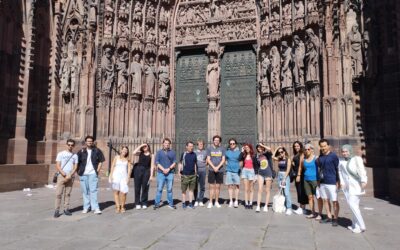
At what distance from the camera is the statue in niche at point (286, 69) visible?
1299 cm

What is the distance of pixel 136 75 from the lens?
14.5m

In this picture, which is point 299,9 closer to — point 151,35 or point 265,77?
point 265,77

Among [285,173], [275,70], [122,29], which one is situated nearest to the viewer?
[285,173]

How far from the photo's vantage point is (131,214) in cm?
736

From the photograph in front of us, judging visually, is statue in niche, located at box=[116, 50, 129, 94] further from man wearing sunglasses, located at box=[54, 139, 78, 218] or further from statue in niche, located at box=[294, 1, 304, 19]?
man wearing sunglasses, located at box=[54, 139, 78, 218]

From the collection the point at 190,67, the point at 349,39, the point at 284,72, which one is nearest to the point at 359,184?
the point at 349,39

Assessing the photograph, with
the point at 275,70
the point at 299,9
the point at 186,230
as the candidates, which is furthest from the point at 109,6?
the point at 186,230

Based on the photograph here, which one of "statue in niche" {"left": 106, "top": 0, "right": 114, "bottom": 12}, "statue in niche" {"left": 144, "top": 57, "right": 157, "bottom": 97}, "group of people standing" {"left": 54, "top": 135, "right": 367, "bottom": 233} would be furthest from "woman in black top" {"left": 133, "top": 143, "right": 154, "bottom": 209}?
"statue in niche" {"left": 106, "top": 0, "right": 114, "bottom": 12}

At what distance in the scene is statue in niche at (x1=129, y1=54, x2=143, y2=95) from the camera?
14477 millimetres

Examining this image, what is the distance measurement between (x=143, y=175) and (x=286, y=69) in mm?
7520

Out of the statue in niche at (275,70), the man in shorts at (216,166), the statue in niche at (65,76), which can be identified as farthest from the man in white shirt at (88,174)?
the statue in niche at (275,70)

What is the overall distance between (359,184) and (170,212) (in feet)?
12.8

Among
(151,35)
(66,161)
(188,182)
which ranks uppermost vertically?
(151,35)

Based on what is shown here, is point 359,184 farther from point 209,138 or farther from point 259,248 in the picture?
point 209,138
